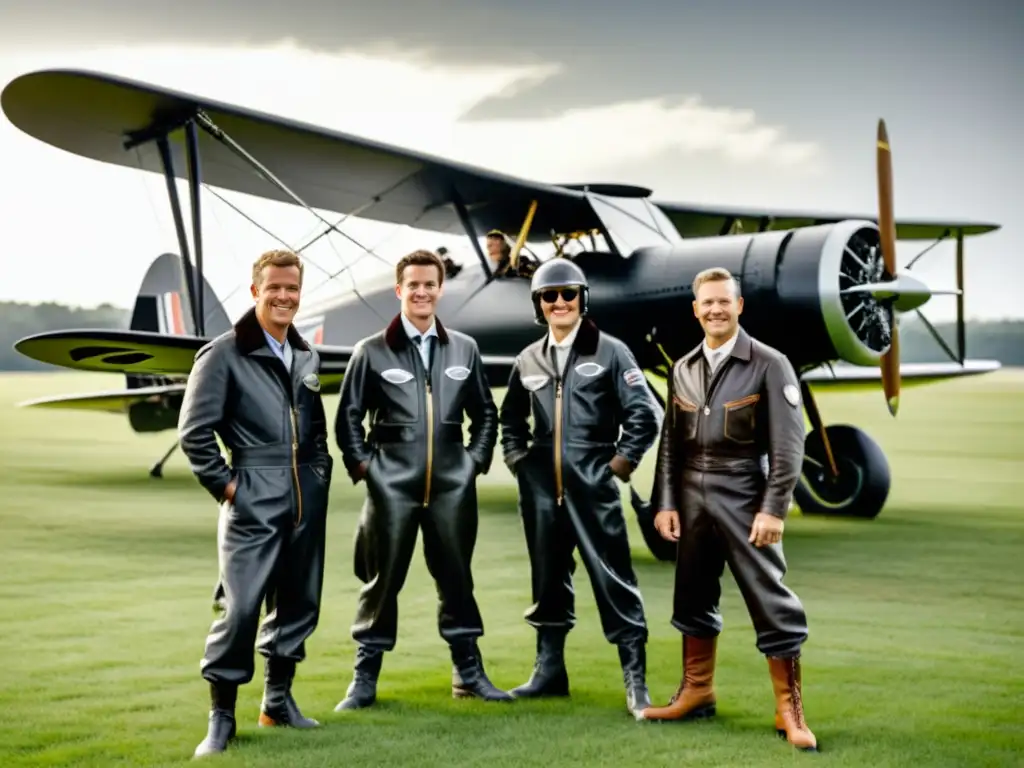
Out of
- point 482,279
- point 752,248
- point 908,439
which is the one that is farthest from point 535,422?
point 908,439

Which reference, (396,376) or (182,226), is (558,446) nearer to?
(396,376)

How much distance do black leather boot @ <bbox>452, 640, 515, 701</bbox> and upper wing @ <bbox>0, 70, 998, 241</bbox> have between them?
15.2ft

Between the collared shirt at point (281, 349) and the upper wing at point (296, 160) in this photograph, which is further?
the upper wing at point (296, 160)

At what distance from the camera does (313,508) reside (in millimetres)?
3500

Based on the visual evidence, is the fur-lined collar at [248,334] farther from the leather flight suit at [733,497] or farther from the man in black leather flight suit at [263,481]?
the leather flight suit at [733,497]

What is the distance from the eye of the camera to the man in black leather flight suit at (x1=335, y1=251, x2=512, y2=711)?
3.73 metres

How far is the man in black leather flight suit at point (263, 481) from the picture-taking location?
130 inches

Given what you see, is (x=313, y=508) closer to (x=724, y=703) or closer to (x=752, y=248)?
(x=724, y=703)

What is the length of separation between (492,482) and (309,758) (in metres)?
9.35

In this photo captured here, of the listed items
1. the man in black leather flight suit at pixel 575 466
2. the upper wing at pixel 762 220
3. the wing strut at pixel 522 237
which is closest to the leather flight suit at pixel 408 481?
the man in black leather flight suit at pixel 575 466

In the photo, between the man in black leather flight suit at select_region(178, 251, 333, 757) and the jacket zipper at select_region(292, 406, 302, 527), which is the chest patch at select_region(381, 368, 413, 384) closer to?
the man in black leather flight suit at select_region(178, 251, 333, 757)

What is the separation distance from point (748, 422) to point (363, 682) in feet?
5.32

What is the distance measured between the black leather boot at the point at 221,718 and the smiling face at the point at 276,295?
115 cm

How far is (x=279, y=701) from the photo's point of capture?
3.48 meters
